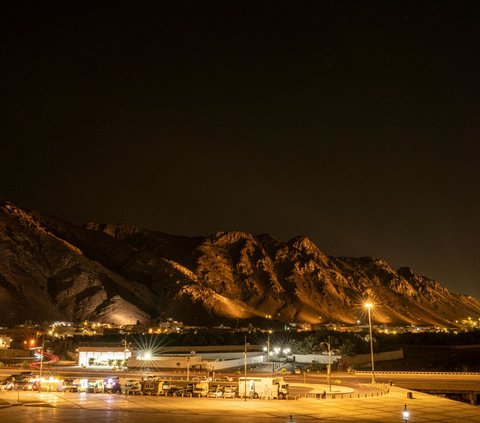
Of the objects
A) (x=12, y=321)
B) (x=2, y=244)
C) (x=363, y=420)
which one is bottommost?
(x=363, y=420)

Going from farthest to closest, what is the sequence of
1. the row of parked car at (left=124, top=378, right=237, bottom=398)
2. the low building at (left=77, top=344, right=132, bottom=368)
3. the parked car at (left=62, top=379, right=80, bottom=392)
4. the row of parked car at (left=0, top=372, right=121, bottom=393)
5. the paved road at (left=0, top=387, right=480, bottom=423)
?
1. the low building at (left=77, top=344, right=132, bottom=368)
2. the parked car at (left=62, top=379, right=80, bottom=392)
3. the row of parked car at (left=0, top=372, right=121, bottom=393)
4. the row of parked car at (left=124, top=378, right=237, bottom=398)
5. the paved road at (left=0, top=387, right=480, bottom=423)

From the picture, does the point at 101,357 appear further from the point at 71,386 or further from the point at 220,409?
the point at 220,409

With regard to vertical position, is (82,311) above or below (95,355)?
above

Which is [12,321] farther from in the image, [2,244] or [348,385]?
[348,385]

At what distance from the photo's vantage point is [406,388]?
54.1m

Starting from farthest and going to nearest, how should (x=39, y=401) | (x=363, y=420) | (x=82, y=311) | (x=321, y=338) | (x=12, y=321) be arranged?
(x=82, y=311), (x=12, y=321), (x=321, y=338), (x=39, y=401), (x=363, y=420)

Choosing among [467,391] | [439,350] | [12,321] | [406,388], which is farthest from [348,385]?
[12,321]

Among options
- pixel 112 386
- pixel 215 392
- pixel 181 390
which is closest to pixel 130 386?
pixel 112 386

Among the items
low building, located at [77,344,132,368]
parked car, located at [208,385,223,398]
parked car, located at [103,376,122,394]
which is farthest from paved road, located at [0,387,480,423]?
low building, located at [77,344,132,368]

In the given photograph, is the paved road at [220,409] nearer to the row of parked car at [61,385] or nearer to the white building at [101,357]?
the row of parked car at [61,385]

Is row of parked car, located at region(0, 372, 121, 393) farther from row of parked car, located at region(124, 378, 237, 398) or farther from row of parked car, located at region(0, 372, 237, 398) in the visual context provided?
row of parked car, located at region(124, 378, 237, 398)

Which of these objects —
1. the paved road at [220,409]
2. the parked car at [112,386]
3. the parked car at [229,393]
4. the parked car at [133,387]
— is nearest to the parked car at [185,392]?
the paved road at [220,409]

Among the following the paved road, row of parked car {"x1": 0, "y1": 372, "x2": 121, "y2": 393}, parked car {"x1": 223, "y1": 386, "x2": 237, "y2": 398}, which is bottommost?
the paved road

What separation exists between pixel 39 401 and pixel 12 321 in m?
116
